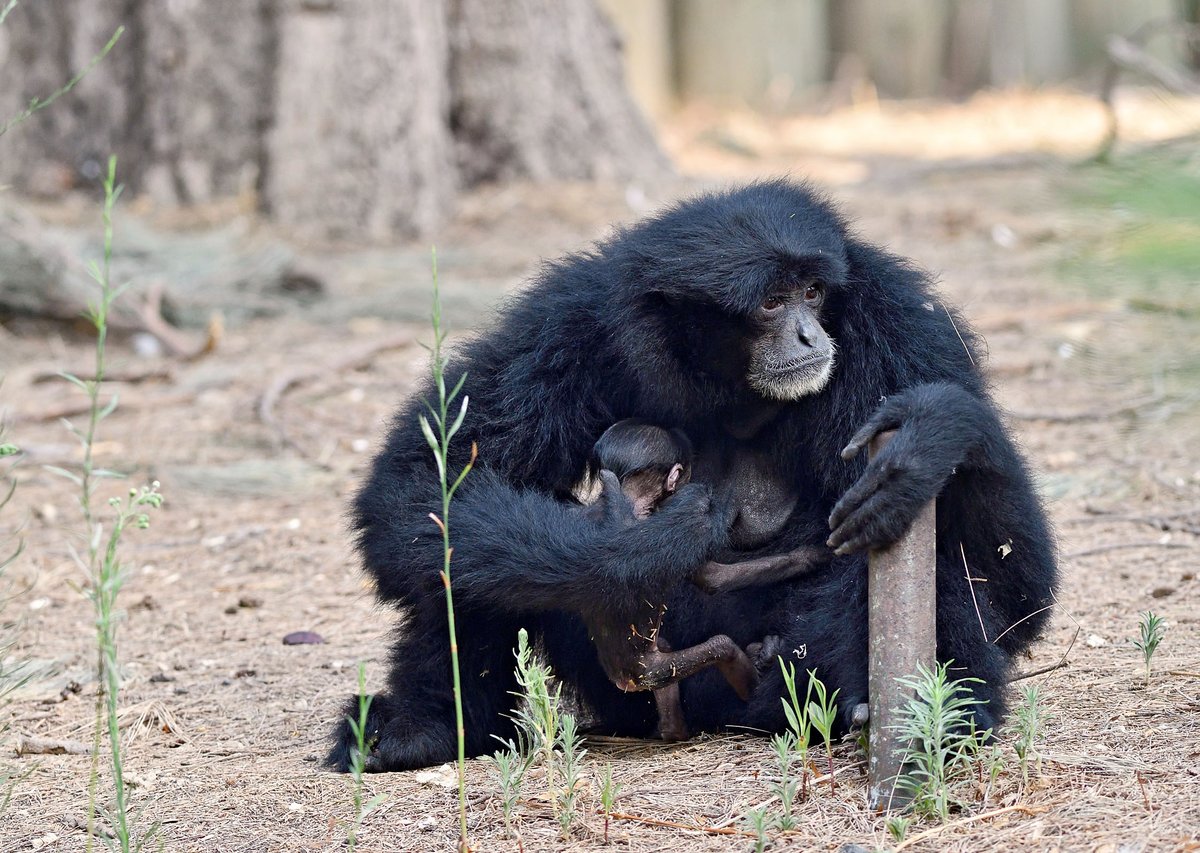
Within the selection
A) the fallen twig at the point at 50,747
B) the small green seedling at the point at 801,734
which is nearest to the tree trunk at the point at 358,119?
the fallen twig at the point at 50,747

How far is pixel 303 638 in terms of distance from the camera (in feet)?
→ 18.3

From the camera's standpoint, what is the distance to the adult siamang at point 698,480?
394cm

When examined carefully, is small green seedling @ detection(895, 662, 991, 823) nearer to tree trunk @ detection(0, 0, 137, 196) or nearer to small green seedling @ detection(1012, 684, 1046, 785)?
small green seedling @ detection(1012, 684, 1046, 785)

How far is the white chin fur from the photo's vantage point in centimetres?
417

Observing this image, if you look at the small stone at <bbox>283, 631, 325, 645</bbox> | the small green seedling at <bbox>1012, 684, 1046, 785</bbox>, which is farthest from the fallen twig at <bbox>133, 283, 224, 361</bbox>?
the small green seedling at <bbox>1012, 684, 1046, 785</bbox>

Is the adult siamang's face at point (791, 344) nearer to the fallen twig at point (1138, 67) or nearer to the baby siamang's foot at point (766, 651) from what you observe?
the baby siamang's foot at point (766, 651)

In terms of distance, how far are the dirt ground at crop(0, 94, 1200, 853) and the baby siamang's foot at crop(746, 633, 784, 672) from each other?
248 millimetres

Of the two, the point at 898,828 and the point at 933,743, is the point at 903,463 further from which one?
the point at 898,828

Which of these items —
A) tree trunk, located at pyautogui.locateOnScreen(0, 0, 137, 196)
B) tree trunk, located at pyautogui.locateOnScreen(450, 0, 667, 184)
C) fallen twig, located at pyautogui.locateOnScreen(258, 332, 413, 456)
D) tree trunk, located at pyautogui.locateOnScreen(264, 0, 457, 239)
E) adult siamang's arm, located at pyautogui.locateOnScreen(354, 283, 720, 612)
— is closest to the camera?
adult siamang's arm, located at pyautogui.locateOnScreen(354, 283, 720, 612)

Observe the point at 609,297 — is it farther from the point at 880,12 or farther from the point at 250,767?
the point at 880,12

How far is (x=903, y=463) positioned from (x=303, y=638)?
10.1ft

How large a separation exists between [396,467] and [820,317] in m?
1.53

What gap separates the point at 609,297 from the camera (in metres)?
4.50

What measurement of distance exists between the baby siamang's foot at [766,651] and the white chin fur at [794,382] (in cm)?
79
